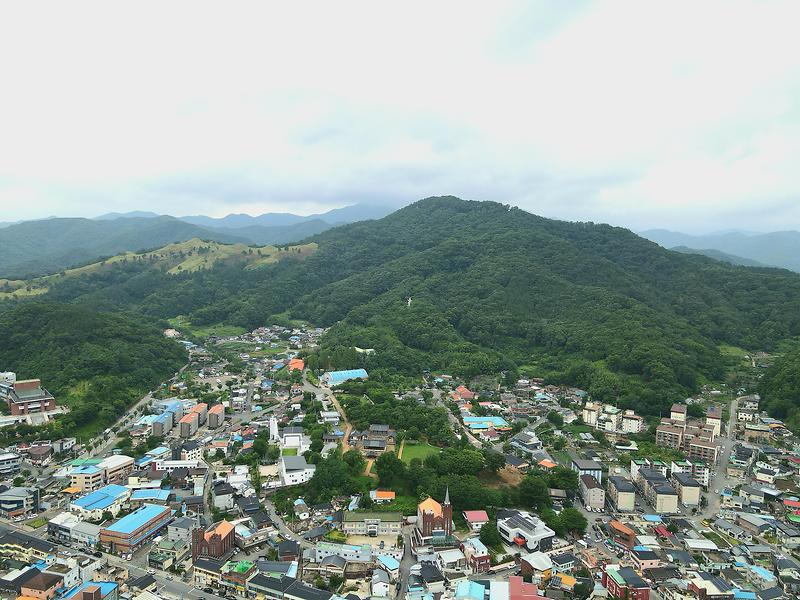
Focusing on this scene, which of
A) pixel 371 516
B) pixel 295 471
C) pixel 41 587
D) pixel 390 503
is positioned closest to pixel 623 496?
pixel 390 503

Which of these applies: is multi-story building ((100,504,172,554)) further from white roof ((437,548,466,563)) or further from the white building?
white roof ((437,548,466,563))

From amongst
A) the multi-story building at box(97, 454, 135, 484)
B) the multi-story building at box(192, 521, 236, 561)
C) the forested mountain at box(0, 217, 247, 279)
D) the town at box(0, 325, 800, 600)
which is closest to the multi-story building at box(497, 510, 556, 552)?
the town at box(0, 325, 800, 600)

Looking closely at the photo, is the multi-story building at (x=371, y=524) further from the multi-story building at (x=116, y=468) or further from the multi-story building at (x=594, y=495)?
the multi-story building at (x=116, y=468)

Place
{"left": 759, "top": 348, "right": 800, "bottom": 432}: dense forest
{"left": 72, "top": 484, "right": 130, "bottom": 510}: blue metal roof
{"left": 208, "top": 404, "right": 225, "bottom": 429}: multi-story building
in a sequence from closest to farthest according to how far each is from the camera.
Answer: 1. {"left": 72, "top": 484, "right": 130, "bottom": 510}: blue metal roof
2. {"left": 208, "top": 404, "right": 225, "bottom": 429}: multi-story building
3. {"left": 759, "top": 348, "right": 800, "bottom": 432}: dense forest

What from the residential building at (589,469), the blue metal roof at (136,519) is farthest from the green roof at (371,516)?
the residential building at (589,469)

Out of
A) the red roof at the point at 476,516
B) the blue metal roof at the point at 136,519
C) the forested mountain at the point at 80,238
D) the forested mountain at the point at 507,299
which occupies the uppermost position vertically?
the forested mountain at the point at 80,238

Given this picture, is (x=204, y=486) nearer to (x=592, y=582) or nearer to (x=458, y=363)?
(x=592, y=582)
